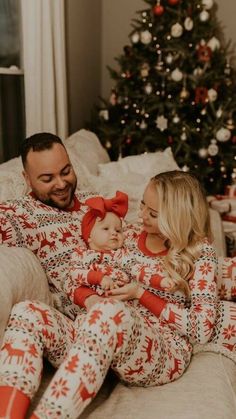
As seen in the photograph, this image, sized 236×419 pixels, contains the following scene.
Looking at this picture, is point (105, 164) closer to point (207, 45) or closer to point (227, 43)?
point (207, 45)

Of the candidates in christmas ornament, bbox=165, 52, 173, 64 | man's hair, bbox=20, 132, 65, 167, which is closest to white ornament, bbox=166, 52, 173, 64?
christmas ornament, bbox=165, 52, 173, 64

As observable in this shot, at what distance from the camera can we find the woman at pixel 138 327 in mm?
1273

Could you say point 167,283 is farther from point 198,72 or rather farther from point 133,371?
point 198,72

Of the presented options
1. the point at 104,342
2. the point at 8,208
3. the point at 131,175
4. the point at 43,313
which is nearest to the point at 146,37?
the point at 131,175

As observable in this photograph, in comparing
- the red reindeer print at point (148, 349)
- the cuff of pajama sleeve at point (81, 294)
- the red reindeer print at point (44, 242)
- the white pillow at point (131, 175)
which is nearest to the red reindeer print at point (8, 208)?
the red reindeer print at point (44, 242)

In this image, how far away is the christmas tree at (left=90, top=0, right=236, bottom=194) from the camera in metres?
3.97

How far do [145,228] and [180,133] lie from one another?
2.42 metres

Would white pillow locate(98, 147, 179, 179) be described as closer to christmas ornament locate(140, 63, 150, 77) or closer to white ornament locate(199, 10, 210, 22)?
christmas ornament locate(140, 63, 150, 77)

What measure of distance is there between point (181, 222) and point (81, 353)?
0.65 m

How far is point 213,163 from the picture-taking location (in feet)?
14.1

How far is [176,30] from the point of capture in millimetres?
3875

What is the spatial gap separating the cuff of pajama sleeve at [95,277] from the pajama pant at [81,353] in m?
0.16

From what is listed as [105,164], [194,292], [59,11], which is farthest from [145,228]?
[59,11]

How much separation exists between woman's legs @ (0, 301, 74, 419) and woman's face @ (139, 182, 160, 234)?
47 cm
